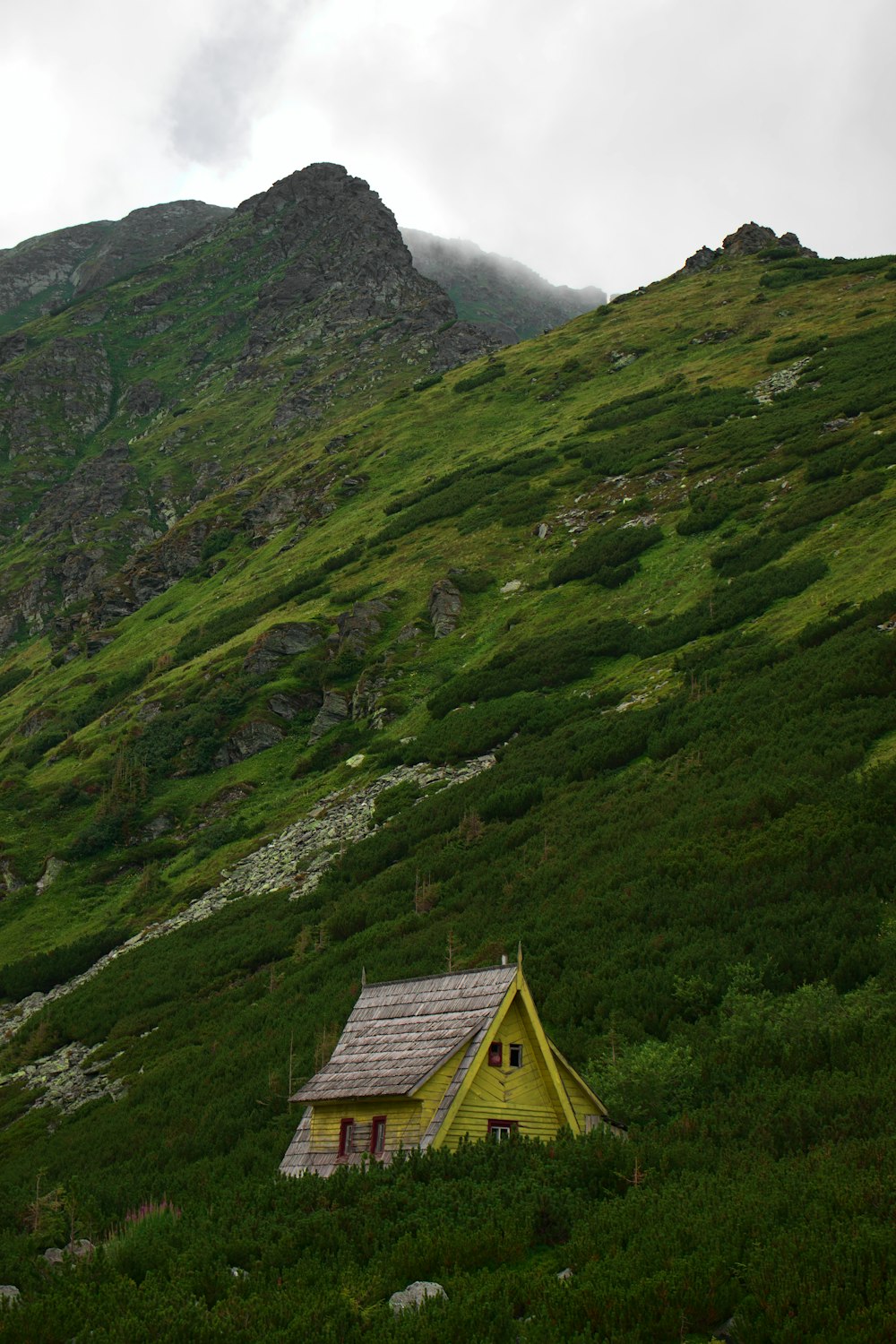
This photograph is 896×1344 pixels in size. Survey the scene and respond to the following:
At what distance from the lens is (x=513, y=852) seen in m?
36.1

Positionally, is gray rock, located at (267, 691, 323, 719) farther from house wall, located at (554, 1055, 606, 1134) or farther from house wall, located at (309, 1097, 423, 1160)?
house wall, located at (554, 1055, 606, 1134)

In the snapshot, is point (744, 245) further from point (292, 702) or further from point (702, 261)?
point (292, 702)

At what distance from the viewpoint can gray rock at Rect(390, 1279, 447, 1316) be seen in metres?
11.7

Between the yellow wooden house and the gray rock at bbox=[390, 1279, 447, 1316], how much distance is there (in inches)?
221

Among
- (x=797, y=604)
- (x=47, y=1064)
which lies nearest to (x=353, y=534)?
(x=797, y=604)

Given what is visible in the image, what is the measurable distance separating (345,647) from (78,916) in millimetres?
23390

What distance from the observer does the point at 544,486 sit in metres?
80.0

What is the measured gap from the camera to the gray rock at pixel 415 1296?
11.7 m

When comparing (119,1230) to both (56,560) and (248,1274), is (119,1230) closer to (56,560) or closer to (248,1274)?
(248,1274)

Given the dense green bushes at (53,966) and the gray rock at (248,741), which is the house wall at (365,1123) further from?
the gray rock at (248,741)

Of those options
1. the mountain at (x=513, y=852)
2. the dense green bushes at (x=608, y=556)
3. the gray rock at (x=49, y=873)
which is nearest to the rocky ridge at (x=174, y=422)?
the mountain at (x=513, y=852)

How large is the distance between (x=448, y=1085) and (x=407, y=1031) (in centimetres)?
203

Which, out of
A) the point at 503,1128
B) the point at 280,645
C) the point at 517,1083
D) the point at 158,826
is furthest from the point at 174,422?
the point at 503,1128

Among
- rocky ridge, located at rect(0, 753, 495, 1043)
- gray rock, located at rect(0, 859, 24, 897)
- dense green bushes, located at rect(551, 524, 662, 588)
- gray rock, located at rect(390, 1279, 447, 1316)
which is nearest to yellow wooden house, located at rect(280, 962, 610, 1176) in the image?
gray rock, located at rect(390, 1279, 447, 1316)
